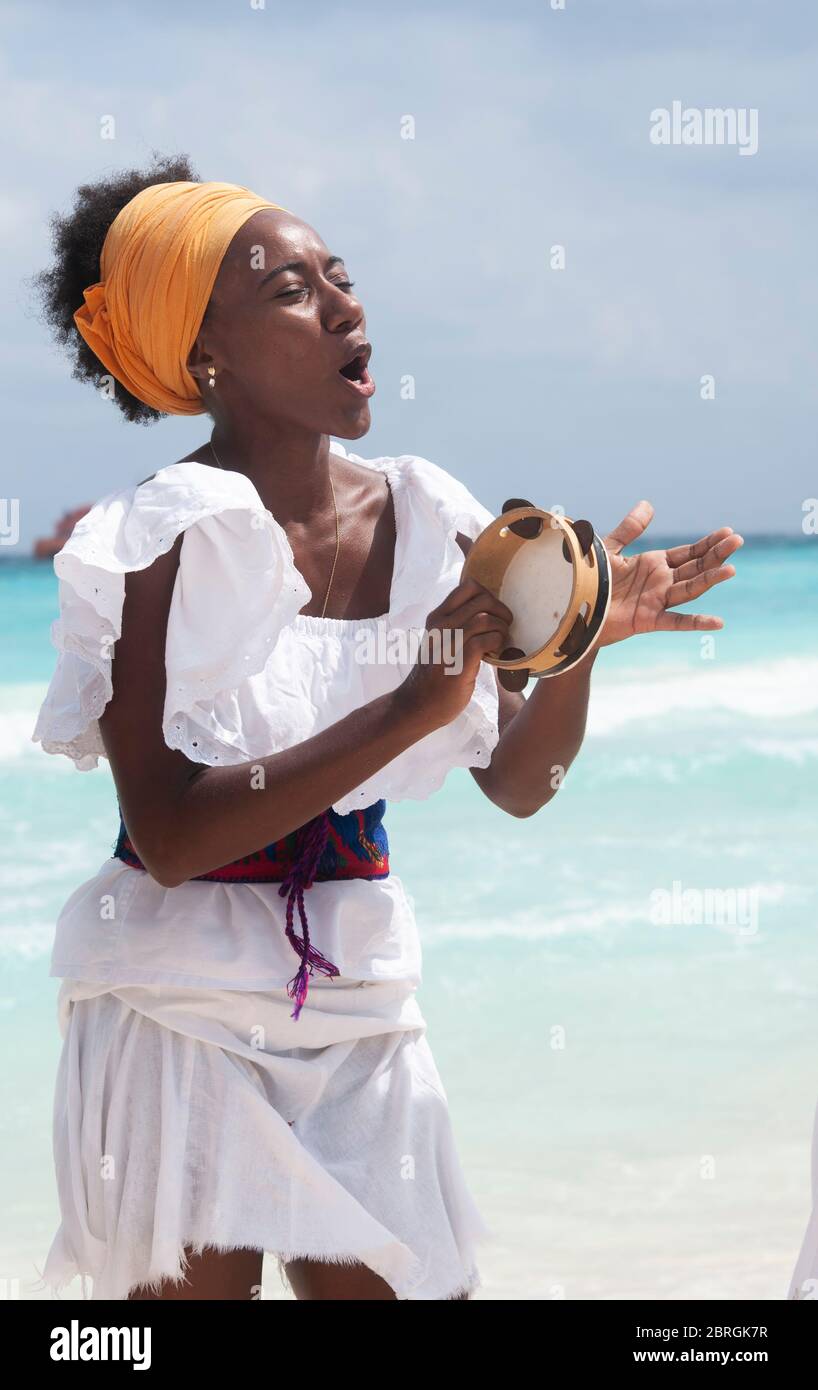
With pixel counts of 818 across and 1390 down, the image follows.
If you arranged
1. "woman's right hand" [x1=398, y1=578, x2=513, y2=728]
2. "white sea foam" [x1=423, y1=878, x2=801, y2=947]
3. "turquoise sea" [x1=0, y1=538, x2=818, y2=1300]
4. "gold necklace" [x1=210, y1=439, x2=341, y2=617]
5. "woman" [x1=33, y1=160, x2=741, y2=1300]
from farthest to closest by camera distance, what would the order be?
"white sea foam" [x1=423, y1=878, x2=801, y2=947] < "turquoise sea" [x1=0, y1=538, x2=818, y2=1300] < "gold necklace" [x1=210, y1=439, x2=341, y2=617] < "woman" [x1=33, y1=160, x2=741, y2=1300] < "woman's right hand" [x1=398, y1=578, x2=513, y2=728]

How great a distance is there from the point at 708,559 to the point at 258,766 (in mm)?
710

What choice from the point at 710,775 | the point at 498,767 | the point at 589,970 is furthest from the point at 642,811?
the point at 498,767

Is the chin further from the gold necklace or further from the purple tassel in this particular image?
the purple tassel

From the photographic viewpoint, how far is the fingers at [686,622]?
8.77ft

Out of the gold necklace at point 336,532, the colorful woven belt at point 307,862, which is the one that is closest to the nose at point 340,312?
the gold necklace at point 336,532

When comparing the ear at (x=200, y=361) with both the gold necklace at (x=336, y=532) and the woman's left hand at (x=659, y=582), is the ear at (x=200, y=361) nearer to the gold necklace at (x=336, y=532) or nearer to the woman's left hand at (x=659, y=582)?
the gold necklace at (x=336, y=532)

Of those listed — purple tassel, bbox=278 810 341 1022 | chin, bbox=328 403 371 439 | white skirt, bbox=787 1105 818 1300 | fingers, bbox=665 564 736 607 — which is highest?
chin, bbox=328 403 371 439

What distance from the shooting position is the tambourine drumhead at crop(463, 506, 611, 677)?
2500 mm

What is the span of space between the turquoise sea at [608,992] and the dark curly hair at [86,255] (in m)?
2.83

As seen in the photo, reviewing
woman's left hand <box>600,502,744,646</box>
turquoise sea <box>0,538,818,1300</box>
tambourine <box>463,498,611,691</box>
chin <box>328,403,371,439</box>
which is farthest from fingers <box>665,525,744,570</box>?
turquoise sea <box>0,538,818,1300</box>

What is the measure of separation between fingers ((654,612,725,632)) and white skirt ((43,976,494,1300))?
2.15 ft

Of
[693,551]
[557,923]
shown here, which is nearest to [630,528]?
[693,551]

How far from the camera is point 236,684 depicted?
8.67ft

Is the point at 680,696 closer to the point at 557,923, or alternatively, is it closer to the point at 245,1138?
the point at 557,923
